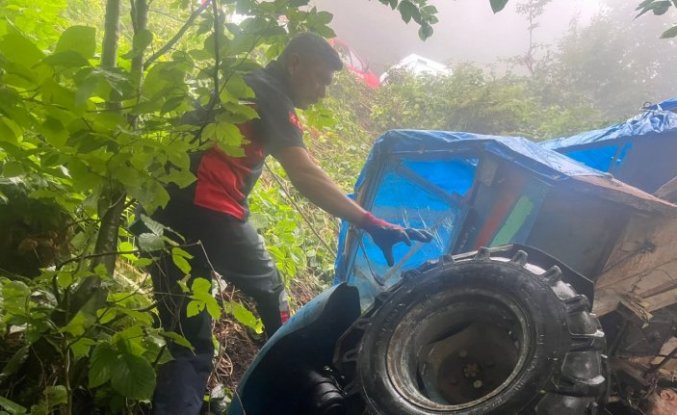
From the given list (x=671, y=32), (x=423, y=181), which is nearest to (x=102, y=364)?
(x=671, y=32)

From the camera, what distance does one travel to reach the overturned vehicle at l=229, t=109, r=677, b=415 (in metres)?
1.60

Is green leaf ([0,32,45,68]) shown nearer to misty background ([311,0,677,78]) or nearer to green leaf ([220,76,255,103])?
green leaf ([220,76,255,103])

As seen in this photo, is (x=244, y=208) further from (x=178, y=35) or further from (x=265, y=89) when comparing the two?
(x=178, y=35)

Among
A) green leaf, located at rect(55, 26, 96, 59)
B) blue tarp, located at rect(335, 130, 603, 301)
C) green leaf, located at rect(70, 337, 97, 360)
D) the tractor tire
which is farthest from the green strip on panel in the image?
green leaf, located at rect(55, 26, 96, 59)

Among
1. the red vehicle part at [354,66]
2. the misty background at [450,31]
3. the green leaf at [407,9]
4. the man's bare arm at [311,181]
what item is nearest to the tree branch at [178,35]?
the green leaf at [407,9]

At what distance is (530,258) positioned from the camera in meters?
2.05

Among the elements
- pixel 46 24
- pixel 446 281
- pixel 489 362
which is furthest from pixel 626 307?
pixel 46 24

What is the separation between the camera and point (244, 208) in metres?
2.31

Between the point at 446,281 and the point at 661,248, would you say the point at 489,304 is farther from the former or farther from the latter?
the point at 661,248

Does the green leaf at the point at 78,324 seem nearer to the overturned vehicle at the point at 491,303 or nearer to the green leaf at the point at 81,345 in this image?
the green leaf at the point at 81,345

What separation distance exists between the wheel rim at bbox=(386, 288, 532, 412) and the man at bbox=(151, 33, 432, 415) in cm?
44

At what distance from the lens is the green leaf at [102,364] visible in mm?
1137

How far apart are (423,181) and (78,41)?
8.34 ft

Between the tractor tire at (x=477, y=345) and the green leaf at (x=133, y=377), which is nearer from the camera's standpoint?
the green leaf at (x=133, y=377)
